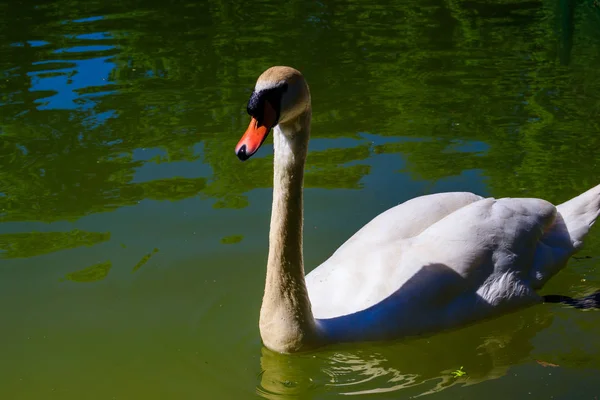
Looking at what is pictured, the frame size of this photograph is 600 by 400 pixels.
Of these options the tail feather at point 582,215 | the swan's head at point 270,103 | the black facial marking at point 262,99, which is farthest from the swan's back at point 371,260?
the black facial marking at point 262,99

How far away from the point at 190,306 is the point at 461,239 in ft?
6.36

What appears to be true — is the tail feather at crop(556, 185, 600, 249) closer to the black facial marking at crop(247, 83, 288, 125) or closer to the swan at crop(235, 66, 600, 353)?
the swan at crop(235, 66, 600, 353)

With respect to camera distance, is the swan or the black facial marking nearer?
the black facial marking

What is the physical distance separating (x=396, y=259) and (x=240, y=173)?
2.95 meters

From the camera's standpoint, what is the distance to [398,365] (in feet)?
18.2

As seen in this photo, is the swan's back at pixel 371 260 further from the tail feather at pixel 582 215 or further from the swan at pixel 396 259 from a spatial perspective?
the tail feather at pixel 582 215

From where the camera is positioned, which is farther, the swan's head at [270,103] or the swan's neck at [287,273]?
the swan's neck at [287,273]

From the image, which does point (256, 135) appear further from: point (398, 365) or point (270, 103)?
point (398, 365)

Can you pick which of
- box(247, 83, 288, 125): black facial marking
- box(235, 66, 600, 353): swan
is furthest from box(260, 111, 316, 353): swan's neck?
box(247, 83, 288, 125): black facial marking

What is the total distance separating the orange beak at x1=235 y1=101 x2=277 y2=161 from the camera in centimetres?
470

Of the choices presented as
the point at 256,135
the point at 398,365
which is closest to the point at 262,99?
the point at 256,135

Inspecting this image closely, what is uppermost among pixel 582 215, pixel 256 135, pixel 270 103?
pixel 270 103

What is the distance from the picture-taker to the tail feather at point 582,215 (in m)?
6.59

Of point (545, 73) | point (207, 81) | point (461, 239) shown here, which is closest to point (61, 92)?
point (207, 81)
